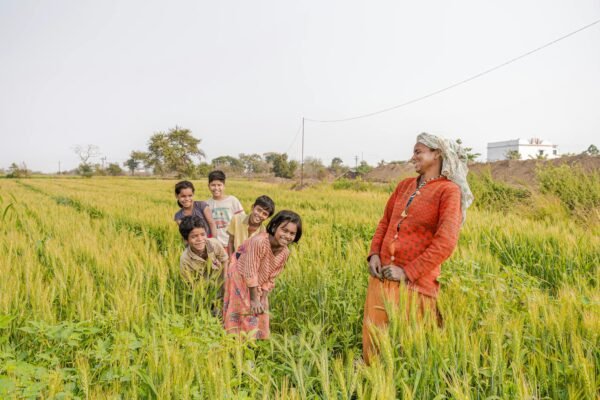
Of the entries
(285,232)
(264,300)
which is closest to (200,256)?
(264,300)

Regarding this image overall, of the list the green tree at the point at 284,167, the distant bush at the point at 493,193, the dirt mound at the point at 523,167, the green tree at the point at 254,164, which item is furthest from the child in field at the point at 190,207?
the green tree at the point at 254,164

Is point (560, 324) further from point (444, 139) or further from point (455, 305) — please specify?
point (444, 139)

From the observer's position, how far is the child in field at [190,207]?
11.1 feet

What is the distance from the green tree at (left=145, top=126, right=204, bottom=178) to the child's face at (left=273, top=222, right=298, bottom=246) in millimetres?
55214

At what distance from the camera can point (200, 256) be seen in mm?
2676

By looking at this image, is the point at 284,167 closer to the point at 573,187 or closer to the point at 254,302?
the point at 573,187

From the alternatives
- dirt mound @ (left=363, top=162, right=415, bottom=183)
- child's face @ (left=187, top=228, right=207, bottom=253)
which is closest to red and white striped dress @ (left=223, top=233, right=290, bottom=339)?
child's face @ (left=187, top=228, right=207, bottom=253)

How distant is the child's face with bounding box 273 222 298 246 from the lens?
85.2 inches

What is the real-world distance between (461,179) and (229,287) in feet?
4.77

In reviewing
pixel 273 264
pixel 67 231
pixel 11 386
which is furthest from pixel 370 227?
pixel 11 386

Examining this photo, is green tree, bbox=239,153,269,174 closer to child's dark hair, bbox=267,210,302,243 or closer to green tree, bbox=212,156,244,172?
green tree, bbox=212,156,244,172

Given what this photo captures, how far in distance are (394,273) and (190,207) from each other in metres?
2.14

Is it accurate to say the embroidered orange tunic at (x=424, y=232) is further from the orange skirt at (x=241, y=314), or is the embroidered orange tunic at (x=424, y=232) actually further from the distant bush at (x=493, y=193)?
the distant bush at (x=493, y=193)

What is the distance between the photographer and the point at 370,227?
5.09 metres
